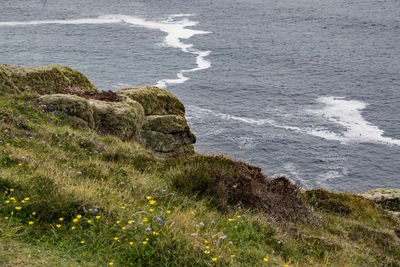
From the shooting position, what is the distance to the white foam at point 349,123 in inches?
2103

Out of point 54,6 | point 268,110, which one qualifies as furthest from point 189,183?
point 54,6

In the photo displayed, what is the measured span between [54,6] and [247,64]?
314 feet

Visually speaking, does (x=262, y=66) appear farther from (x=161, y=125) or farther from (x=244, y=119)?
(x=161, y=125)

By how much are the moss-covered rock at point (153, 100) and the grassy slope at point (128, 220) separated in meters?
11.2

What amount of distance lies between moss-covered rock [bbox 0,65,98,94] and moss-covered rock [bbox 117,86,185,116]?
272 centimetres

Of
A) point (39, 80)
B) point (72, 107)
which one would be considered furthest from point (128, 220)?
point (39, 80)

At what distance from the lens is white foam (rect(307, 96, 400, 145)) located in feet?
175

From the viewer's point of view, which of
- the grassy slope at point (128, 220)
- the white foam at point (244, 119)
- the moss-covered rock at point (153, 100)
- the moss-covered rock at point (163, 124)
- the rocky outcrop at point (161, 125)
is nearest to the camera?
the grassy slope at point (128, 220)

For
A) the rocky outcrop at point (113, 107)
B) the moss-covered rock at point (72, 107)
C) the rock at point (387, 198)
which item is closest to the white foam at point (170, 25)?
the rocky outcrop at point (113, 107)

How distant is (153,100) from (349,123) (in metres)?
39.1

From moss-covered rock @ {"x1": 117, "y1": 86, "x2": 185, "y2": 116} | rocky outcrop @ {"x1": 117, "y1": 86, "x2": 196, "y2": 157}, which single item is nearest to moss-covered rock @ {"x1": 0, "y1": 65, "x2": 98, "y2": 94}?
moss-covered rock @ {"x1": 117, "y1": 86, "x2": 185, "y2": 116}

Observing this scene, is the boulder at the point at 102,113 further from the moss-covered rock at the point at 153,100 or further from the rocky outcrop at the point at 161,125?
the moss-covered rock at the point at 153,100

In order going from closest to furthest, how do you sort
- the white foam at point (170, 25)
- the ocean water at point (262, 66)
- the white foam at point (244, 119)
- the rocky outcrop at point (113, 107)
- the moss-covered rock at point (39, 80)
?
the rocky outcrop at point (113, 107) < the moss-covered rock at point (39, 80) < the ocean water at point (262, 66) < the white foam at point (244, 119) < the white foam at point (170, 25)

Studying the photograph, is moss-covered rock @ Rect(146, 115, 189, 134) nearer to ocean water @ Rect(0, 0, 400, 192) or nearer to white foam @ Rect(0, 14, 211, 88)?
ocean water @ Rect(0, 0, 400, 192)
